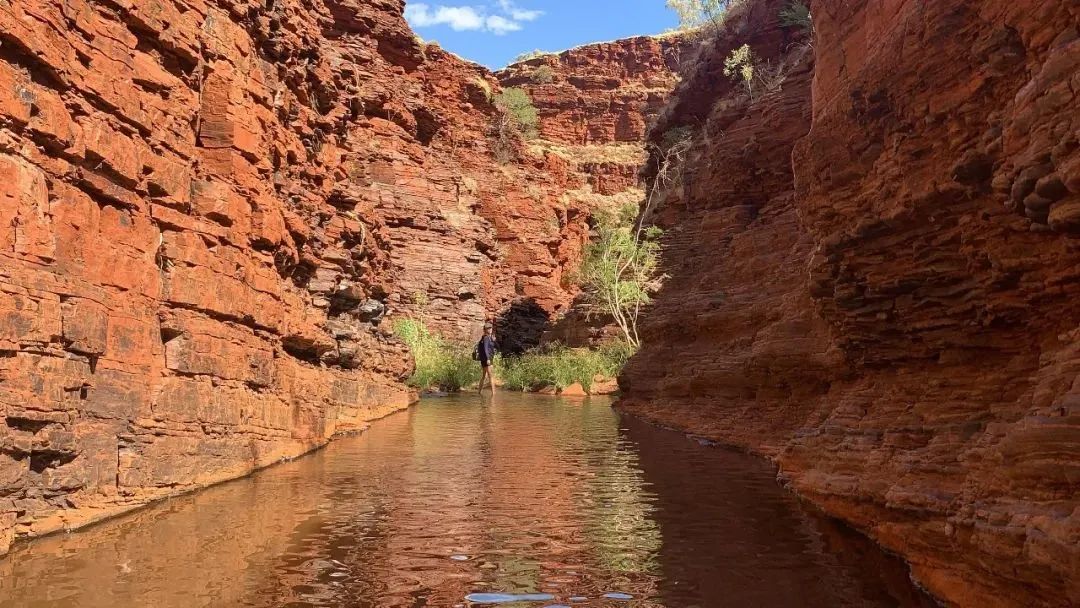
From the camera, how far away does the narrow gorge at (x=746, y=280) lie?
420 centimetres

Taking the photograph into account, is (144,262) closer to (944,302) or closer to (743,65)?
(944,302)

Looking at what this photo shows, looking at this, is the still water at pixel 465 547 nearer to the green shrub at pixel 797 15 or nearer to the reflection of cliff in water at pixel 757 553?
the reflection of cliff in water at pixel 757 553

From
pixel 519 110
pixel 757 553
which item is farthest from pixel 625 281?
pixel 757 553

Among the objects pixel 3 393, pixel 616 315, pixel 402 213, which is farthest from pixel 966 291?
pixel 402 213

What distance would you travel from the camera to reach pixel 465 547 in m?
4.78

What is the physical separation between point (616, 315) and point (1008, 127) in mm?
26594

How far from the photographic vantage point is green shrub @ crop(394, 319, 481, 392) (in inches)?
1013

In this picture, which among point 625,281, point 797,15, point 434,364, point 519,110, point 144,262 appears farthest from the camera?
point 519,110

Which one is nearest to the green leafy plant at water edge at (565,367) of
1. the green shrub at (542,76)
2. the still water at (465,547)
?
the still water at (465,547)

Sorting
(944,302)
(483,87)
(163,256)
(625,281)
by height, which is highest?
(483,87)

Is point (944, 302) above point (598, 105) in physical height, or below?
below

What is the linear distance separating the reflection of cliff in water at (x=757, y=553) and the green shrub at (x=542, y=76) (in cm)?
5848

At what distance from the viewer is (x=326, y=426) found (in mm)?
10336

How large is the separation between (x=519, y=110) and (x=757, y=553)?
48.7 m
